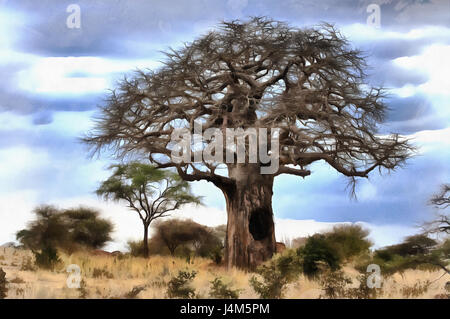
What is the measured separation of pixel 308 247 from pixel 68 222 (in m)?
12.5

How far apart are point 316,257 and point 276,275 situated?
2.93 metres

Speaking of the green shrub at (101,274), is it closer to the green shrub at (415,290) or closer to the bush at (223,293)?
the bush at (223,293)

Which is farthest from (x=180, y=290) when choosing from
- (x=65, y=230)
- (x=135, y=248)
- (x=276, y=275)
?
(x=135, y=248)

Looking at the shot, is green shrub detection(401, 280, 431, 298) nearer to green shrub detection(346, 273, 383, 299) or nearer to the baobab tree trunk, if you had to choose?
green shrub detection(346, 273, 383, 299)

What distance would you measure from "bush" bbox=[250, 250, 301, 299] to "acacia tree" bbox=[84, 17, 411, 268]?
1.51 metres

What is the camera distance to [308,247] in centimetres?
1809

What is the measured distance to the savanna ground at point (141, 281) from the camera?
48.5 feet

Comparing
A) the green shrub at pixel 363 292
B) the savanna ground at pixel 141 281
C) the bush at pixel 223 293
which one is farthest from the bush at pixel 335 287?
the bush at pixel 223 293

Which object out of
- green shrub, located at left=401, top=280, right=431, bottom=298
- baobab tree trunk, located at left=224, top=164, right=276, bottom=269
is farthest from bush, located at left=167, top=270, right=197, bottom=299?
baobab tree trunk, located at left=224, top=164, right=276, bottom=269

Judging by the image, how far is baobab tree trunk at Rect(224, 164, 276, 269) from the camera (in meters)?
19.3

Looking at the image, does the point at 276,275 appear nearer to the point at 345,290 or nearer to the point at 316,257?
the point at 345,290

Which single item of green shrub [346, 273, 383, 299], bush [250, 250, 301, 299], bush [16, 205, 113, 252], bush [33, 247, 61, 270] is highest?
bush [16, 205, 113, 252]
